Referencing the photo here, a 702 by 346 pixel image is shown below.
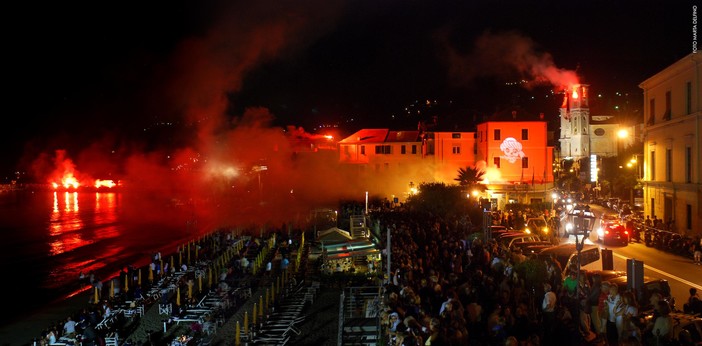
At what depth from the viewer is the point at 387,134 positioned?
6288cm

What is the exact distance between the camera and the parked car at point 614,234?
25.6 meters

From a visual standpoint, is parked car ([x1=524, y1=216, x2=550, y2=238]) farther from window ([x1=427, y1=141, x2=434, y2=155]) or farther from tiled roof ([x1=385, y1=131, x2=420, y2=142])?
tiled roof ([x1=385, y1=131, x2=420, y2=142])

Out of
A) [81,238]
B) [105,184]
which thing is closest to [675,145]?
[81,238]

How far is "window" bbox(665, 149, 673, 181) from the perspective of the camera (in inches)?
1133

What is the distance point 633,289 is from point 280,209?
55.2 m

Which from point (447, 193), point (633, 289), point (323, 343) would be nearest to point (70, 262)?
point (447, 193)

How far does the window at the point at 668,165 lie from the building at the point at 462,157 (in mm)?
16671

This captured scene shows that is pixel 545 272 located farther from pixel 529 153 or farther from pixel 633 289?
pixel 529 153

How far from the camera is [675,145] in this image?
91.6 ft

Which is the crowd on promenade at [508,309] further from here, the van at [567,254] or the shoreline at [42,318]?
the shoreline at [42,318]

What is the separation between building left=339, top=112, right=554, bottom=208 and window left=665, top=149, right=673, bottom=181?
1667 cm

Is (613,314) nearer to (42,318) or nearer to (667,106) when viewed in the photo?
(667,106)

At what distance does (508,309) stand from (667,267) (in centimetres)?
1302

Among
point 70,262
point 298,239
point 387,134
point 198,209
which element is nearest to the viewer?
point 298,239
